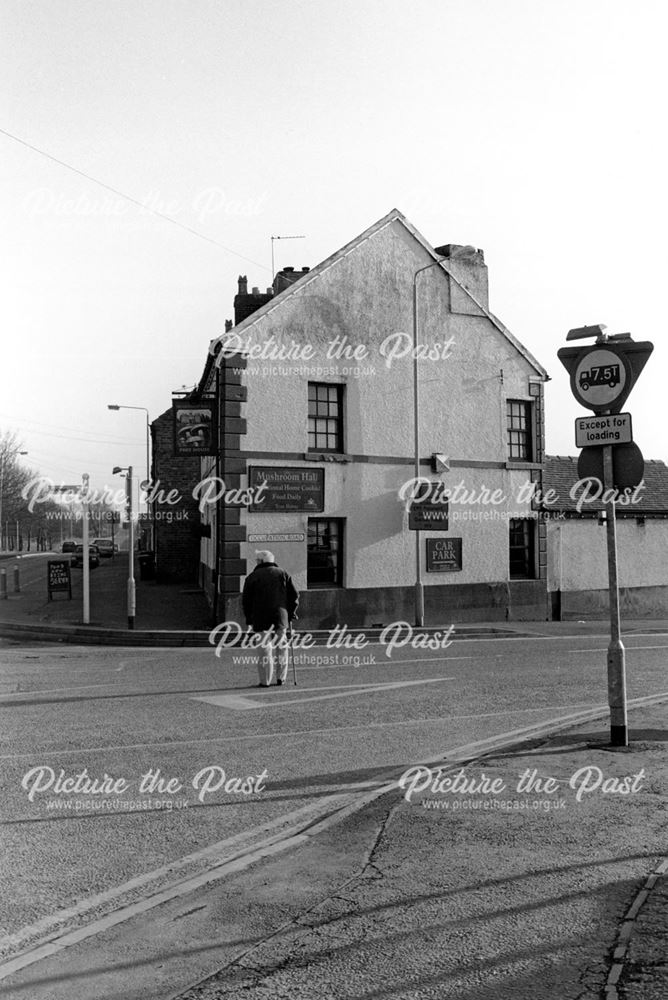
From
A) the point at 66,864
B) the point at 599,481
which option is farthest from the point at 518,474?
the point at 66,864

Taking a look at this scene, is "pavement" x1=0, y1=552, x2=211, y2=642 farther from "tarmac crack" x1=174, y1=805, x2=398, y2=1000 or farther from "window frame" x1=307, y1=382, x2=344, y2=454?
"tarmac crack" x1=174, y1=805, x2=398, y2=1000

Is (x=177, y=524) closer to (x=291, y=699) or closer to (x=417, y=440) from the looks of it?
(x=417, y=440)

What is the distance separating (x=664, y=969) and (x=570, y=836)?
192 cm

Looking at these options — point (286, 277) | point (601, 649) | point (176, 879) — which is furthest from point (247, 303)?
point (176, 879)

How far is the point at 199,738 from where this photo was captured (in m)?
9.09

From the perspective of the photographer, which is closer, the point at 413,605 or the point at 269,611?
the point at 269,611

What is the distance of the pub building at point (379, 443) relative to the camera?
21.8 meters

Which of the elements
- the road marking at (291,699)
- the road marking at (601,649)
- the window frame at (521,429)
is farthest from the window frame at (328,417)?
the road marking at (291,699)

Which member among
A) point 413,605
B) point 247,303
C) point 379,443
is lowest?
point 413,605

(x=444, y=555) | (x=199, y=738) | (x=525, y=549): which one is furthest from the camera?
(x=525, y=549)

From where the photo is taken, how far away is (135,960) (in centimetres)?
427

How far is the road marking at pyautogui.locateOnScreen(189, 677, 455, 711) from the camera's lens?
1108 cm

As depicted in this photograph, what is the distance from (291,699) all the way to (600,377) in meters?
5.68

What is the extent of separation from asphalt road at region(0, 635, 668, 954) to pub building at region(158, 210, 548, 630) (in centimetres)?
586
